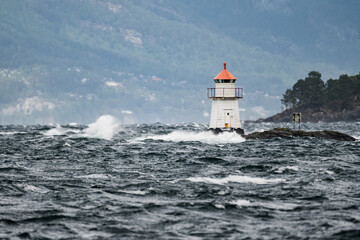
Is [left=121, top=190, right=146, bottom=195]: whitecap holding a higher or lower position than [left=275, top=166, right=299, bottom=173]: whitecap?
lower

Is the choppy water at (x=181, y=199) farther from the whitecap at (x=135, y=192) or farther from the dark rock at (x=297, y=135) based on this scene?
the dark rock at (x=297, y=135)

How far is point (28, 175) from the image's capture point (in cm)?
2412

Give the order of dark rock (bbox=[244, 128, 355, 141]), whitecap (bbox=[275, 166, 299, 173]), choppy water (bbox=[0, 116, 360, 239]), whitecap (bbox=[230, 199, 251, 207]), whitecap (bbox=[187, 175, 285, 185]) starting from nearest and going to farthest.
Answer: choppy water (bbox=[0, 116, 360, 239])
whitecap (bbox=[230, 199, 251, 207])
whitecap (bbox=[187, 175, 285, 185])
whitecap (bbox=[275, 166, 299, 173])
dark rock (bbox=[244, 128, 355, 141])

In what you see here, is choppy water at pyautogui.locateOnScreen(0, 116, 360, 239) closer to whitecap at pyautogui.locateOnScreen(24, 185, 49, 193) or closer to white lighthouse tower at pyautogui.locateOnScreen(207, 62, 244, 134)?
whitecap at pyautogui.locateOnScreen(24, 185, 49, 193)

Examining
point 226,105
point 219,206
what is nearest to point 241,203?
point 219,206

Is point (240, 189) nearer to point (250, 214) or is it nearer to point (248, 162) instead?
point (250, 214)

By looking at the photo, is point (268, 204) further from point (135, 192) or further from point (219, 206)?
point (135, 192)

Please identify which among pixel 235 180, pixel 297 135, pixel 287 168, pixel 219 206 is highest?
pixel 297 135

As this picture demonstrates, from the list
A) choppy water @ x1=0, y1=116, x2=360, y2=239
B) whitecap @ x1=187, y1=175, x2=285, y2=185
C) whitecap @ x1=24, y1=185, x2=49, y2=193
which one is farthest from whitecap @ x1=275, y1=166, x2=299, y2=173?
whitecap @ x1=24, y1=185, x2=49, y2=193

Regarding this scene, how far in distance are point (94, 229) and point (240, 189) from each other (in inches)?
298

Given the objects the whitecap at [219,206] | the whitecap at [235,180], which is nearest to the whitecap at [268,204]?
the whitecap at [219,206]

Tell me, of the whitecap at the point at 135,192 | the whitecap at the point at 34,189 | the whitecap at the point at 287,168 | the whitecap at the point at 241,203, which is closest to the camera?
the whitecap at the point at 241,203

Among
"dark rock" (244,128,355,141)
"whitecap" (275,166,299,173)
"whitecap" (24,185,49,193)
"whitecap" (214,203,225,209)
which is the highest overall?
"dark rock" (244,128,355,141)

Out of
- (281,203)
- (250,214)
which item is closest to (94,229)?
(250,214)
